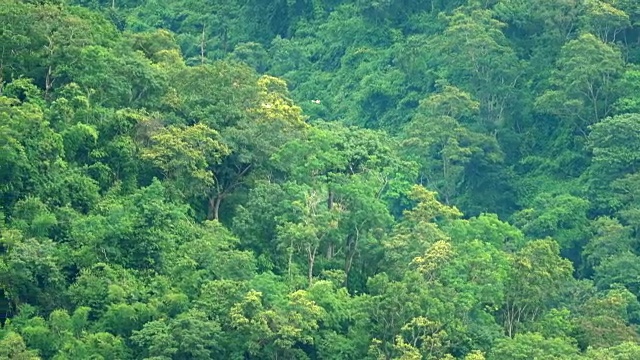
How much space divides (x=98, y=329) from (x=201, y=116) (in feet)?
18.7

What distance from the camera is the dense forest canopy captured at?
36.4 meters

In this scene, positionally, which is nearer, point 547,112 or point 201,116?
point 201,116

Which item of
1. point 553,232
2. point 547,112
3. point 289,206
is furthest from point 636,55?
point 289,206

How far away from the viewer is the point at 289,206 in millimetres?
38688

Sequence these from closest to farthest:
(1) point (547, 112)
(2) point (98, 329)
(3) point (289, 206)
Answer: (2) point (98, 329), (3) point (289, 206), (1) point (547, 112)

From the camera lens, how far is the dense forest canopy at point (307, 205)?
36.4 meters

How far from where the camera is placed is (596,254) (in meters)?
42.9

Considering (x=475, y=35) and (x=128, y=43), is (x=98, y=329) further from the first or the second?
(x=475, y=35)

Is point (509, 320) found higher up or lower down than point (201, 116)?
lower down

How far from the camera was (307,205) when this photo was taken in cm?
3888

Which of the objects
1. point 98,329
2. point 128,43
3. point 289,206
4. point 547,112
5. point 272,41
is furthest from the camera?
point 272,41

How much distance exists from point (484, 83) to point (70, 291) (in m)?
14.9

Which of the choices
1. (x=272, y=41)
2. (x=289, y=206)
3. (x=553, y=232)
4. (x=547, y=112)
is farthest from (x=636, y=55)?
(x=289, y=206)

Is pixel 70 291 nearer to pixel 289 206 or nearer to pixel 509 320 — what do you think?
pixel 289 206
